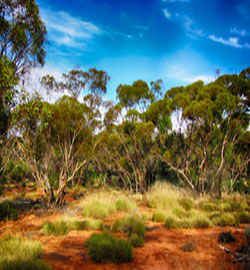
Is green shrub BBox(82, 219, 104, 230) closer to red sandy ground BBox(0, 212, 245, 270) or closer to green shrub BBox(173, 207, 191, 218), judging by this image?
red sandy ground BBox(0, 212, 245, 270)

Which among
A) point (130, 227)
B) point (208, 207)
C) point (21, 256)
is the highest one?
point (21, 256)

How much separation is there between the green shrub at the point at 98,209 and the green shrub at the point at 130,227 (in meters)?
2.14

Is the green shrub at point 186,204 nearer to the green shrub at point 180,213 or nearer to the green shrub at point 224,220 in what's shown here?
the green shrub at point 180,213

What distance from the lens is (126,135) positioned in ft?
53.7

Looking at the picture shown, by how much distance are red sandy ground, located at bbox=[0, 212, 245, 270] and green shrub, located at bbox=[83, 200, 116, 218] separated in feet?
7.31

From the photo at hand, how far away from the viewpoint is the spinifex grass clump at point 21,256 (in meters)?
3.86

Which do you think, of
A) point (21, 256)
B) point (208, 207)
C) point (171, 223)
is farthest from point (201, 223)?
point (21, 256)

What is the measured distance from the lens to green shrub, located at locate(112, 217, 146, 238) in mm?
6518

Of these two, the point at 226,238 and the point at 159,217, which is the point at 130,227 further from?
the point at 226,238

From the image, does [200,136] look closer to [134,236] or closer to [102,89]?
[102,89]

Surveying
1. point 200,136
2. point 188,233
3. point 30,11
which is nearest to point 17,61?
point 30,11

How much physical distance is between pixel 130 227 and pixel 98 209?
280cm

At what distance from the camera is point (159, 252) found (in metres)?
5.19

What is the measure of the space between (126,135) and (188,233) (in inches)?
403
